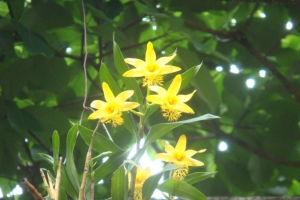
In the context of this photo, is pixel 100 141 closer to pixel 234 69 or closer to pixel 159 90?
pixel 159 90

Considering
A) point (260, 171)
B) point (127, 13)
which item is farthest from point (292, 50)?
point (127, 13)

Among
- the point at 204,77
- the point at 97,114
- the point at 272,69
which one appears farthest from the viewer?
the point at 272,69

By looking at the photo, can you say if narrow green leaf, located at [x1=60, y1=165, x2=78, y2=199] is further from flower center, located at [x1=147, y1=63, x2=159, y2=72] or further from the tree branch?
the tree branch

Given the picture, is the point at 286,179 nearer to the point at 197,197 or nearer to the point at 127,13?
the point at 127,13

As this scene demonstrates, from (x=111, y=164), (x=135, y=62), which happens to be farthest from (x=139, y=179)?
(x=135, y=62)

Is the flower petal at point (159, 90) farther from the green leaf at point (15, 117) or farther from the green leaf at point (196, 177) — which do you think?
the green leaf at point (15, 117)

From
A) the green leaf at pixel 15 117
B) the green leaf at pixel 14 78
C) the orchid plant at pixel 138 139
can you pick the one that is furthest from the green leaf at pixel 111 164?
the green leaf at pixel 14 78
